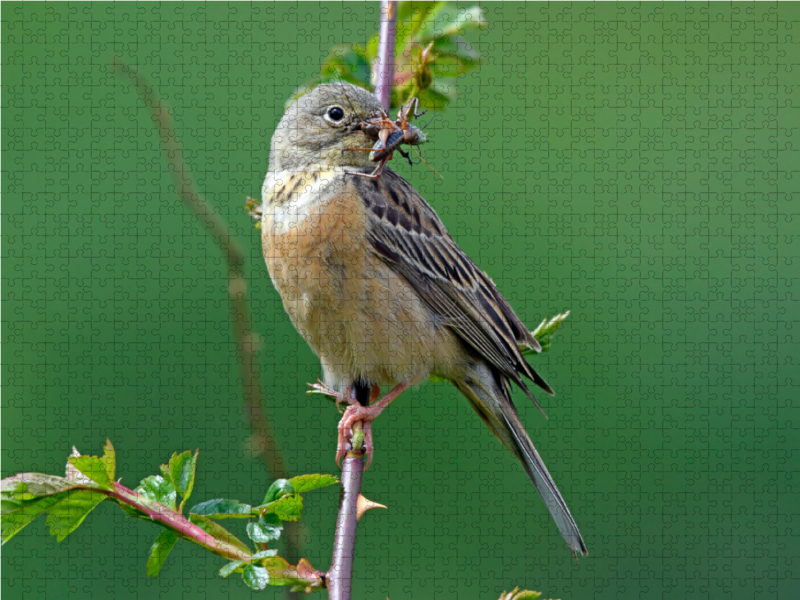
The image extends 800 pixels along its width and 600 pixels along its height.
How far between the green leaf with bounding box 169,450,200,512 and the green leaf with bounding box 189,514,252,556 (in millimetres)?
75

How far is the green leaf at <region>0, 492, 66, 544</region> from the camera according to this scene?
1984 mm

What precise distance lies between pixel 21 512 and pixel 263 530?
1.93 ft

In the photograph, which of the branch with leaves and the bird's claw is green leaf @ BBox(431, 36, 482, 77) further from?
the bird's claw

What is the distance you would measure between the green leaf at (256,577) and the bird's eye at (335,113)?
2.30 metres

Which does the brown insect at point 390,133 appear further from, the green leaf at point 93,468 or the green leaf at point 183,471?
the green leaf at point 93,468

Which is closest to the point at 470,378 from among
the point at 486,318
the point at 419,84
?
the point at 486,318

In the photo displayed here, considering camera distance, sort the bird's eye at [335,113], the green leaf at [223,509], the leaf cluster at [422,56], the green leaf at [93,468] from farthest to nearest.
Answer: the bird's eye at [335,113] < the leaf cluster at [422,56] < the green leaf at [223,509] < the green leaf at [93,468]

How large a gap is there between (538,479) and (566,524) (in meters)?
0.33

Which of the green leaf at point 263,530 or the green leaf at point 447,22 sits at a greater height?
the green leaf at point 447,22

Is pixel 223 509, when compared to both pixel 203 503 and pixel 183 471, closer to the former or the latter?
pixel 203 503

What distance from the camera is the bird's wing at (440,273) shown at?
3852 millimetres

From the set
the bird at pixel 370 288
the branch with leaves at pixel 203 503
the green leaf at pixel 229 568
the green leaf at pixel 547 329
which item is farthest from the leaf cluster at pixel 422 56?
the green leaf at pixel 229 568

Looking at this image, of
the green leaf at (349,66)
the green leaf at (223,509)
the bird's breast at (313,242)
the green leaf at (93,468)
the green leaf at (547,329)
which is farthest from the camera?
the bird's breast at (313,242)

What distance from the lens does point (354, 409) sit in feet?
12.3
